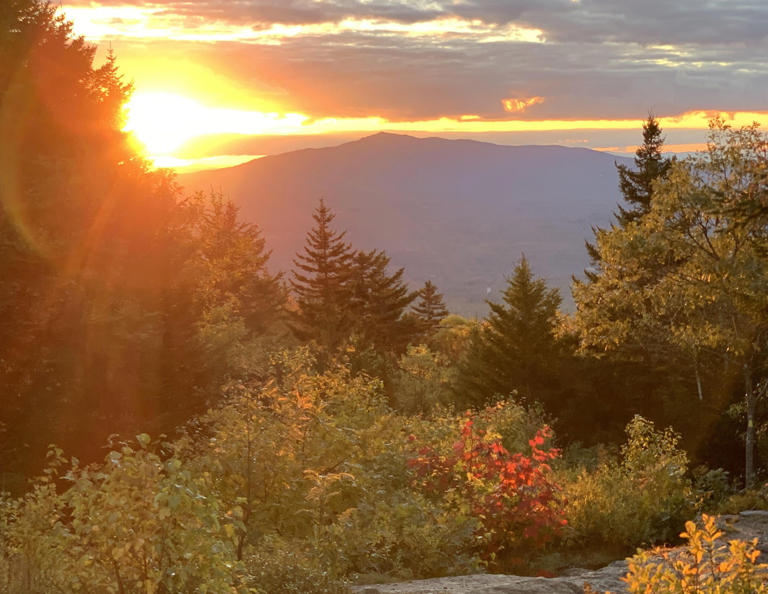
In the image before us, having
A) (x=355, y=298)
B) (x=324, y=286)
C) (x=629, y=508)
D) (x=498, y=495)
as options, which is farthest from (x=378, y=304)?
(x=498, y=495)

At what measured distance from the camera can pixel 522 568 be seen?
10.6 metres

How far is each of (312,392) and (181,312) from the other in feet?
21.8

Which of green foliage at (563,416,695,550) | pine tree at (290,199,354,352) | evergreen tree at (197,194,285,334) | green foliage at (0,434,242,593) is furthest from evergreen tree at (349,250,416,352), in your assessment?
green foliage at (0,434,242,593)

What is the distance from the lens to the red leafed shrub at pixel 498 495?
11.0 m

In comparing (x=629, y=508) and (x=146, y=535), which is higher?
(x=146, y=535)

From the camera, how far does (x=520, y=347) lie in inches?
995

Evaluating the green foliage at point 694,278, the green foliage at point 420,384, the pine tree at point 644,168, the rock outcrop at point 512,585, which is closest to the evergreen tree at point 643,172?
the pine tree at point 644,168

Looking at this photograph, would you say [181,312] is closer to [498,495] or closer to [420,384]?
[498,495]

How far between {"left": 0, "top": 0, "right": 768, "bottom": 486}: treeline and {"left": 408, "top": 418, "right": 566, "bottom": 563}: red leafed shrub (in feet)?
16.4

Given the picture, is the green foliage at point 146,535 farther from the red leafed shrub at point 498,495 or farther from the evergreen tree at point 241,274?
the evergreen tree at point 241,274

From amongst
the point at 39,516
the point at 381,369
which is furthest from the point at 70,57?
the point at 39,516

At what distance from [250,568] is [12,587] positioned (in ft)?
6.90

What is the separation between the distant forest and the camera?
8727mm

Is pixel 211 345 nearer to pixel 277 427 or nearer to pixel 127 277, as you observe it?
pixel 127 277
